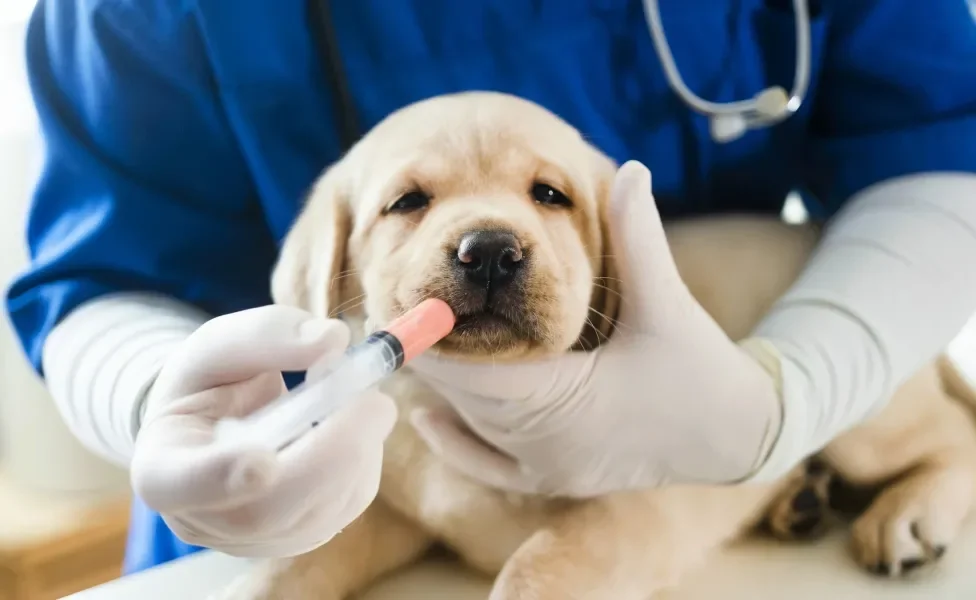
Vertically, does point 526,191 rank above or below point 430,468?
above

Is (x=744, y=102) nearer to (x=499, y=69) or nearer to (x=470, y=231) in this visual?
(x=499, y=69)

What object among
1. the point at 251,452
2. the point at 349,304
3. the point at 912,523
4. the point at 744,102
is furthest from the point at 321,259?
the point at 912,523

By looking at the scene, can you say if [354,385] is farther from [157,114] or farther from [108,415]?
[157,114]

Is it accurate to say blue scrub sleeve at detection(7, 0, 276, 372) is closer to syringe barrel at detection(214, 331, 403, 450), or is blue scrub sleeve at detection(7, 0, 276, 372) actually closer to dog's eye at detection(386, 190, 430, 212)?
dog's eye at detection(386, 190, 430, 212)

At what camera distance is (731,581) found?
0.59m

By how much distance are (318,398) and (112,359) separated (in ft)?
1.02

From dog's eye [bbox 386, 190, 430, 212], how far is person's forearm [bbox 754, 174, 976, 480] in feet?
0.97

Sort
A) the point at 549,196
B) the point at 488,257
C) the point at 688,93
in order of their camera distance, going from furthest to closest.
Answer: the point at 688,93 < the point at 549,196 < the point at 488,257

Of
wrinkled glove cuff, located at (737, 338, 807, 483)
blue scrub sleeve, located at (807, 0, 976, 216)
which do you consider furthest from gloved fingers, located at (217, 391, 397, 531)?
blue scrub sleeve, located at (807, 0, 976, 216)

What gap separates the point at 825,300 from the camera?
0.63 meters

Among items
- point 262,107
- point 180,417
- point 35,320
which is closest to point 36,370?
point 35,320

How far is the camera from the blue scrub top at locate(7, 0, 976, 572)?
2.31 ft

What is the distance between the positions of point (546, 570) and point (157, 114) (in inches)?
21.2

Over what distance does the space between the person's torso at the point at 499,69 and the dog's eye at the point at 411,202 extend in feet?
0.62
